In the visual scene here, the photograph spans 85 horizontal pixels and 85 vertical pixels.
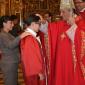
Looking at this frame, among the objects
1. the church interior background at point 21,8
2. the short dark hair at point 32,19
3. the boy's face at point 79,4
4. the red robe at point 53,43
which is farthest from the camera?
the church interior background at point 21,8

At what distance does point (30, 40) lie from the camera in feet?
13.3

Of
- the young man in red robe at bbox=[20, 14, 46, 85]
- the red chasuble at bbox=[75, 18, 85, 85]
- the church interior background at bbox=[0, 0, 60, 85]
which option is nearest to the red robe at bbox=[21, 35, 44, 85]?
the young man in red robe at bbox=[20, 14, 46, 85]

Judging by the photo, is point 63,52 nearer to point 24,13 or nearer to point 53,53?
point 53,53

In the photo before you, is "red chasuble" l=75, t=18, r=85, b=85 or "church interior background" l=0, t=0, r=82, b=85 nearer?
"red chasuble" l=75, t=18, r=85, b=85

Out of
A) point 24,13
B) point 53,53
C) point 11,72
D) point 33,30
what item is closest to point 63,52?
point 53,53

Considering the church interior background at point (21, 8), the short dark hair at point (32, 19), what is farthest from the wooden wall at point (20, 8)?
the short dark hair at point (32, 19)

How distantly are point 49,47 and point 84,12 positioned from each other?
26.8 inches

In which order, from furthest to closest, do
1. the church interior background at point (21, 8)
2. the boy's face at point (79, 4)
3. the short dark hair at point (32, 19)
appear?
the church interior background at point (21, 8) → the short dark hair at point (32, 19) → the boy's face at point (79, 4)

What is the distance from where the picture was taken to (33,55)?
4.05m

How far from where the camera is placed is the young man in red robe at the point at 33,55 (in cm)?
405

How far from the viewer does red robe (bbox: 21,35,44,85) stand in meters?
4.04

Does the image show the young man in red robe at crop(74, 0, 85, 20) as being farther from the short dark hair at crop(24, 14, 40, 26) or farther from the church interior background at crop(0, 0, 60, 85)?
the church interior background at crop(0, 0, 60, 85)

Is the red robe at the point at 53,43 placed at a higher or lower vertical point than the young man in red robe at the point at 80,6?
lower

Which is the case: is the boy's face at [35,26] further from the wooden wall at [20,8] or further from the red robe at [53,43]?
the wooden wall at [20,8]
